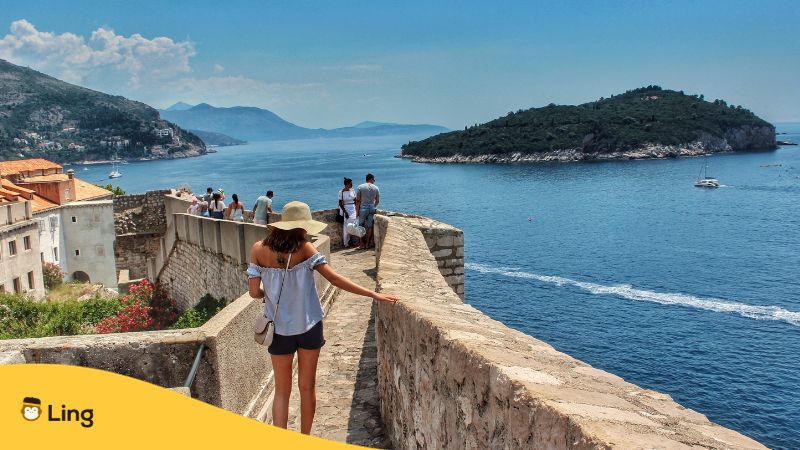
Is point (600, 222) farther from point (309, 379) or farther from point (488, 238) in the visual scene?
point (309, 379)

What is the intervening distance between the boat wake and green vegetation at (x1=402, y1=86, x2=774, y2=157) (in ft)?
399

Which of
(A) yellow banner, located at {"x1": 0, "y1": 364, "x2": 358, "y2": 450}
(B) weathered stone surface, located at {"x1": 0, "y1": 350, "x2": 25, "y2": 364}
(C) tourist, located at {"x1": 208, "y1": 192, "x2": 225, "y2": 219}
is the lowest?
(B) weathered stone surface, located at {"x1": 0, "y1": 350, "x2": 25, "y2": 364}

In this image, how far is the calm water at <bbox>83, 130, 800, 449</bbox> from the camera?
33656mm

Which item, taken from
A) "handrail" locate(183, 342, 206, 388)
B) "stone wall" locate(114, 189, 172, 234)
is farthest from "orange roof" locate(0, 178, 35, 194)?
"handrail" locate(183, 342, 206, 388)

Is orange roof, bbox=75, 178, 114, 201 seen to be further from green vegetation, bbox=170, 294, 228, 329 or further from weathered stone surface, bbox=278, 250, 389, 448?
weathered stone surface, bbox=278, 250, 389, 448

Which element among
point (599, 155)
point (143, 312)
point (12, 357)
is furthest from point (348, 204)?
point (599, 155)

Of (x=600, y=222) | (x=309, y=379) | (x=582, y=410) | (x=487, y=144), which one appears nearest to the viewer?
(x=582, y=410)

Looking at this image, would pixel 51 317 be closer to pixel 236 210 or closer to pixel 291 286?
pixel 236 210

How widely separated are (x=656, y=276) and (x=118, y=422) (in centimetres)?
5310

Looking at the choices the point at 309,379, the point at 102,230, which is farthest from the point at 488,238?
the point at 309,379

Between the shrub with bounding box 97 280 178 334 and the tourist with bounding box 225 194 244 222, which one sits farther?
the shrub with bounding box 97 280 178 334

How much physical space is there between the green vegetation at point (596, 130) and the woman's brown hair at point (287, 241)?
169 meters

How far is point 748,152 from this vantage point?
590 feet

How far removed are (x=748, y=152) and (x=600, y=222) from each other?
419ft
